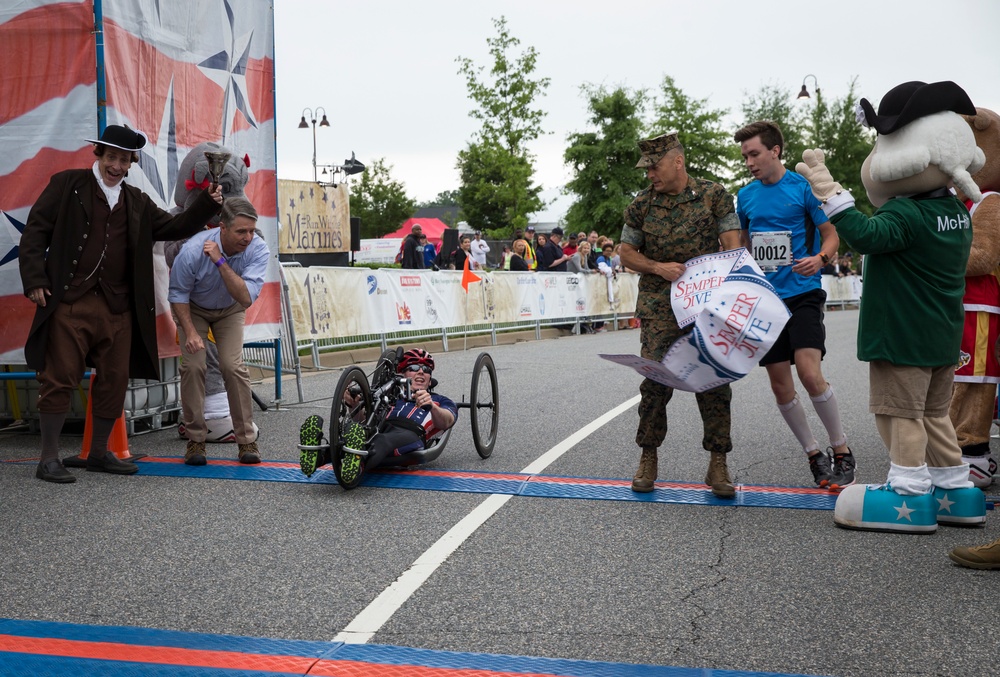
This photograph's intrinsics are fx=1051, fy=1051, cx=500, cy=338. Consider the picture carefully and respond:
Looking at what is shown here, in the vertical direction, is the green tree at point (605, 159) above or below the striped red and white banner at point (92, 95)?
above

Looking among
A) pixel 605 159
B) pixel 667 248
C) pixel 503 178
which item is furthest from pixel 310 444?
pixel 605 159

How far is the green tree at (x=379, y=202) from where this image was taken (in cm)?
7375

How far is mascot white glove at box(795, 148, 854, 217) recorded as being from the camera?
15.8 feet

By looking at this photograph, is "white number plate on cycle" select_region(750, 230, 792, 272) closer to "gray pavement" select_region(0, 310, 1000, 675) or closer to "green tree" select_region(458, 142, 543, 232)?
"gray pavement" select_region(0, 310, 1000, 675)

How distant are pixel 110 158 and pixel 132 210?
0.35 metres

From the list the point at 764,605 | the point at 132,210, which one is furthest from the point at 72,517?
the point at 764,605

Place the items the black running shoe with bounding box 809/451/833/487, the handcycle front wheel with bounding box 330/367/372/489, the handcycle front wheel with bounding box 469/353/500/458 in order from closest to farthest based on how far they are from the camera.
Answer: the handcycle front wheel with bounding box 330/367/372/489, the black running shoe with bounding box 809/451/833/487, the handcycle front wheel with bounding box 469/353/500/458

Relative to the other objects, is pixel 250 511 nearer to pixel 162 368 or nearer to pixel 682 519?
pixel 682 519

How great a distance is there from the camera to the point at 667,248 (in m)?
5.75

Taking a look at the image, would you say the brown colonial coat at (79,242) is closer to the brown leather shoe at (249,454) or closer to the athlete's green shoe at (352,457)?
the brown leather shoe at (249,454)

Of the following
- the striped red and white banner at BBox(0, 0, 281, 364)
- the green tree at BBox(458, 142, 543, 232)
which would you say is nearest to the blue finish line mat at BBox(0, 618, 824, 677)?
the striped red and white banner at BBox(0, 0, 281, 364)

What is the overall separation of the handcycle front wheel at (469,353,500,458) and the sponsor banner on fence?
590 centimetres

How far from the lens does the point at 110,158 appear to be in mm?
6566

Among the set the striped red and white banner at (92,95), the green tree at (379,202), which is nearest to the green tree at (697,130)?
the green tree at (379,202)
